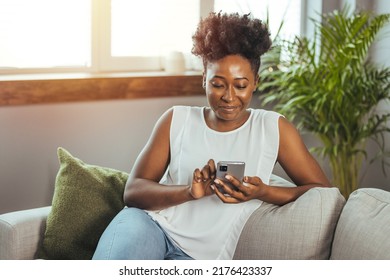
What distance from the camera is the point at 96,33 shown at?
11.1 feet

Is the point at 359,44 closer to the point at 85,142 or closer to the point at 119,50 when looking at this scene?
the point at 119,50

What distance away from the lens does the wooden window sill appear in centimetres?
297

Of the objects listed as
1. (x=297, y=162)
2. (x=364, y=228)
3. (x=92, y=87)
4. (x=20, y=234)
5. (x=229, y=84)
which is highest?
(x=229, y=84)

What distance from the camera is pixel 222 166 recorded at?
79.1 inches

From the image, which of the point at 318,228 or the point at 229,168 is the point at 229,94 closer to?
the point at 229,168

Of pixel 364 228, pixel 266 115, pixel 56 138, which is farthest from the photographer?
pixel 56 138

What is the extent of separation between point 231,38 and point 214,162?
364 mm

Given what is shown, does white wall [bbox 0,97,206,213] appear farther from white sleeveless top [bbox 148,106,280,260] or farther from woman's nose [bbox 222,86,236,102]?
woman's nose [bbox 222,86,236,102]

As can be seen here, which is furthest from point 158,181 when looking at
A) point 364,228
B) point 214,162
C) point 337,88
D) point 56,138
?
point 337,88

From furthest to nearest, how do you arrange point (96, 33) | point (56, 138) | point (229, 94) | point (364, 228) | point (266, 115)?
1. point (96, 33)
2. point (56, 138)
3. point (266, 115)
4. point (229, 94)
5. point (364, 228)
